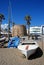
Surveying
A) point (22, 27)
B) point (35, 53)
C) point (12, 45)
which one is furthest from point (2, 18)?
point (35, 53)

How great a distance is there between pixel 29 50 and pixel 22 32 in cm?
4165

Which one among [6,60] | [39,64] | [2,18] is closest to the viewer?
Result: [39,64]

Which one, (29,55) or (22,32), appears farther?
(22,32)

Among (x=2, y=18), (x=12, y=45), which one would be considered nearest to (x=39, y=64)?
(x=12, y=45)

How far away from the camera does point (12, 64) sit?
36.2 ft

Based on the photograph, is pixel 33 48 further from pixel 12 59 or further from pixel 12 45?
pixel 12 45

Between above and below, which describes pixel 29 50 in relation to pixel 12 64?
above

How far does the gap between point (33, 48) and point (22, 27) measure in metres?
41.8

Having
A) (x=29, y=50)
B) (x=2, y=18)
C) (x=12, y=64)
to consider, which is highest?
(x=2, y=18)

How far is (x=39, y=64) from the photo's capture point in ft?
35.7

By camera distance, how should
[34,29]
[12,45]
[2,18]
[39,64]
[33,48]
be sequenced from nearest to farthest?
[39,64] → [33,48] → [12,45] → [2,18] → [34,29]

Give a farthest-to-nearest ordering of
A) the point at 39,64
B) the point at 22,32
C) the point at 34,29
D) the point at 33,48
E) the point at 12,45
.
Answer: the point at 34,29 < the point at 22,32 < the point at 12,45 < the point at 33,48 < the point at 39,64

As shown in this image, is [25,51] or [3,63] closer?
[3,63]

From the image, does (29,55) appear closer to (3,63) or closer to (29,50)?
(29,50)
